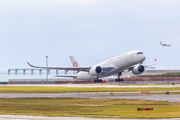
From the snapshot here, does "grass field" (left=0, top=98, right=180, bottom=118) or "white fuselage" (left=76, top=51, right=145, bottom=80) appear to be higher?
"white fuselage" (left=76, top=51, right=145, bottom=80)

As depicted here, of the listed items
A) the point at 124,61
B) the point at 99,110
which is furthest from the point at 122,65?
the point at 99,110

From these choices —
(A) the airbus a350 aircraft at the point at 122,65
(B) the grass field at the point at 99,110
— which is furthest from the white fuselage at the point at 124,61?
(B) the grass field at the point at 99,110

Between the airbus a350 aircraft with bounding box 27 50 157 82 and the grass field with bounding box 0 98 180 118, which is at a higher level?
the airbus a350 aircraft with bounding box 27 50 157 82

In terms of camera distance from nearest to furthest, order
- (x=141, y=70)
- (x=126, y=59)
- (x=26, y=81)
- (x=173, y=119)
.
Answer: (x=173, y=119) → (x=126, y=59) → (x=141, y=70) → (x=26, y=81)

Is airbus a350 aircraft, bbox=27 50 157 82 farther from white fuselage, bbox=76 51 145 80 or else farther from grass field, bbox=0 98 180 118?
grass field, bbox=0 98 180 118

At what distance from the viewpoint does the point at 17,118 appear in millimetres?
28484

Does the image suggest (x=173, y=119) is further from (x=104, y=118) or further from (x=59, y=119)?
(x=59, y=119)

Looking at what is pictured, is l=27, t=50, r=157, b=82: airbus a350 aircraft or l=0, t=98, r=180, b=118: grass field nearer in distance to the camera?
l=0, t=98, r=180, b=118: grass field

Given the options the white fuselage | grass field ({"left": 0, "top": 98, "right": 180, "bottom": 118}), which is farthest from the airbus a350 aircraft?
grass field ({"left": 0, "top": 98, "right": 180, "bottom": 118})

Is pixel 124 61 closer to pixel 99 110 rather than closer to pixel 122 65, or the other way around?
pixel 122 65

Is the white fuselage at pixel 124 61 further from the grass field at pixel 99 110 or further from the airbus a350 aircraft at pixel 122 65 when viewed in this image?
the grass field at pixel 99 110

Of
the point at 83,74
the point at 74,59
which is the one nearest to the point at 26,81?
the point at 74,59

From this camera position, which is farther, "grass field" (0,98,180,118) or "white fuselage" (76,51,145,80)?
"white fuselage" (76,51,145,80)

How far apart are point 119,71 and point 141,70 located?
16.6 feet
